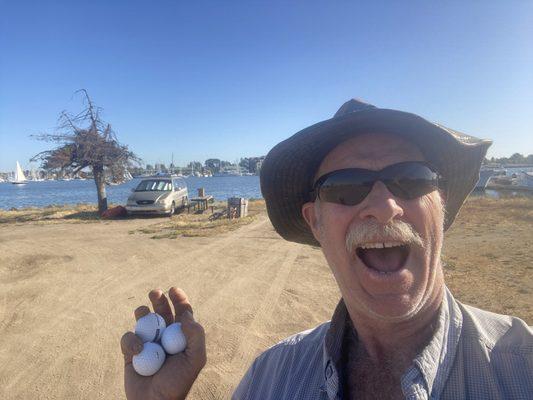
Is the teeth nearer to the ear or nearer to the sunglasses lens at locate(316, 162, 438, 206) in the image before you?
the sunglasses lens at locate(316, 162, 438, 206)

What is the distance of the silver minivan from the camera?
17391 millimetres

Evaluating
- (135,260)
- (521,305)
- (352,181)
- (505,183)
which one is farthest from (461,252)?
(505,183)

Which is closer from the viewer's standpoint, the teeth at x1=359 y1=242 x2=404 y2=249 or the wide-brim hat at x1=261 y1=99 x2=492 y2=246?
the teeth at x1=359 y1=242 x2=404 y2=249

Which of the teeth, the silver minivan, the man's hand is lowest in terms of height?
the silver minivan

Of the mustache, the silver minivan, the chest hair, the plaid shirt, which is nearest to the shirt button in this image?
the plaid shirt

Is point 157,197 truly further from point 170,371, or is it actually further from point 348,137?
point 348,137

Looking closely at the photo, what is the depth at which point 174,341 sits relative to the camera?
1.90 metres

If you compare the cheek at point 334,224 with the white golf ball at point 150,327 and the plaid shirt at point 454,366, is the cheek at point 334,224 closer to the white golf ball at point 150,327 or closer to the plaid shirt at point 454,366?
the plaid shirt at point 454,366

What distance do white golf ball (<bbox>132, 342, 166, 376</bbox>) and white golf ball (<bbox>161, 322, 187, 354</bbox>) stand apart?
6 centimetres

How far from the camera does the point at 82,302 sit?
6.20 meters

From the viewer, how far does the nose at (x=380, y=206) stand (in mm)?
1627

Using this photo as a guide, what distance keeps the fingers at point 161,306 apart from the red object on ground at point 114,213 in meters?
16.9

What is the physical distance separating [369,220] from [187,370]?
115cm

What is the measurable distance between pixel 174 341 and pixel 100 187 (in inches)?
786
